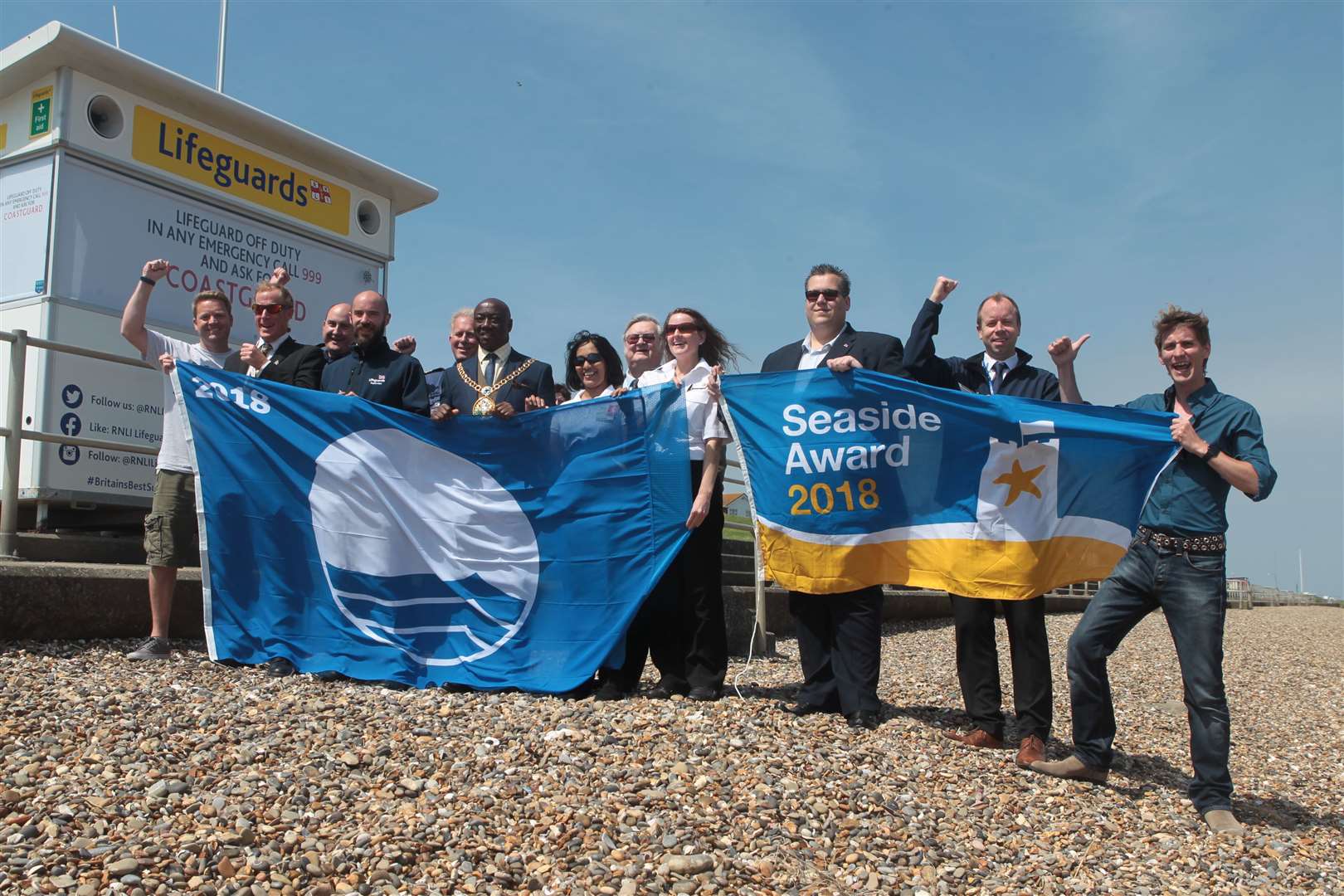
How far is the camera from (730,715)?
195 inches

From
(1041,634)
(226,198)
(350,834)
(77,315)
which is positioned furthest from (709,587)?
(226,198)

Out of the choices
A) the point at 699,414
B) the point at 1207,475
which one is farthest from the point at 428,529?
the point at 1207,475

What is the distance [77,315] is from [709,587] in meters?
5.07

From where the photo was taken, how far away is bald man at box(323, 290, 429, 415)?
20.5 feet

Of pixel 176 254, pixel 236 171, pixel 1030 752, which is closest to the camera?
pixel 1030 752

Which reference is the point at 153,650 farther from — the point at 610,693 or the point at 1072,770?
the point at 1072,770

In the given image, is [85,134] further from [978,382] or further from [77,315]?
[978,382]

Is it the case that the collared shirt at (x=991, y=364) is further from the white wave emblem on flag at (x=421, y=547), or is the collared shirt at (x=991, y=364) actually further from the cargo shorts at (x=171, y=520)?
the cargo shorts at (x=171, y=520)

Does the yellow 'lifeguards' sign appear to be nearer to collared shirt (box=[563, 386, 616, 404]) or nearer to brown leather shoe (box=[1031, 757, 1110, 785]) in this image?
collared shirt (box=[563, 386, 616, 404])

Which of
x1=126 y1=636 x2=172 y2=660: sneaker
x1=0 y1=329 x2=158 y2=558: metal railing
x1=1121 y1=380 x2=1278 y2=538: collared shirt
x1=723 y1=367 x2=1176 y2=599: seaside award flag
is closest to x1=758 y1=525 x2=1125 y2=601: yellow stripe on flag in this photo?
x1=723 y1=367 x2=1176 y2=599: seaside award flag

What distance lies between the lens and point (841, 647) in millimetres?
5383

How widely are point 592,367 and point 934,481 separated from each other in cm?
200

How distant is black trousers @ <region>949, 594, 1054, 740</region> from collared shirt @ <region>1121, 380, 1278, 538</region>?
26.0 inches

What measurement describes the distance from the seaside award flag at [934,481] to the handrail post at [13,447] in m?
4.22
